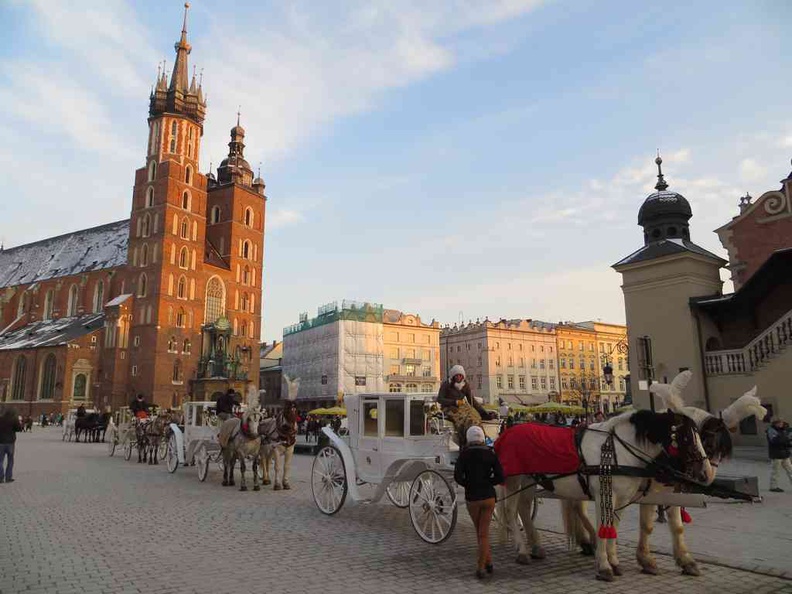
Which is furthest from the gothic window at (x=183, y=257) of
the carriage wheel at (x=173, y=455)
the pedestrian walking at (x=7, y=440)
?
the pedestrian walking at (x=7, y=440)

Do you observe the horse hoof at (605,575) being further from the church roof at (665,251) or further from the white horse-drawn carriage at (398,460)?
the church roof at (665,251)

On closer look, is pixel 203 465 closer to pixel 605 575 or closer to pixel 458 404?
pixel 458 404

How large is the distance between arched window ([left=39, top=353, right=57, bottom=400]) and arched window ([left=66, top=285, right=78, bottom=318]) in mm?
10827

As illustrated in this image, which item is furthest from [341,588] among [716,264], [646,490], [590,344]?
[590,344]

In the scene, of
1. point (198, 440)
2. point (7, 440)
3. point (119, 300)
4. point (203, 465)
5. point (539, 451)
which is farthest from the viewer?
point (119, 300)

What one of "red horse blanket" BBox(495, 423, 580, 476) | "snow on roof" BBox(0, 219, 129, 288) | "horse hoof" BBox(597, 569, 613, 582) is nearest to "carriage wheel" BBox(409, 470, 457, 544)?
"red horse blanket" BBox(495, 423, 580, 476)

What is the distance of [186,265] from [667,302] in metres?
48.0

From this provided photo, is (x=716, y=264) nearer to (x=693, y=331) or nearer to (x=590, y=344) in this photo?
(x=693, y=331)

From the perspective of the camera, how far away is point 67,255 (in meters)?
72.1

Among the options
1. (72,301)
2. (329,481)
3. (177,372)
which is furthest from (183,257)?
(329,481)

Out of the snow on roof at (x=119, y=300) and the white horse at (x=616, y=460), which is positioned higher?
the snow on roof at (x=119, y=300)

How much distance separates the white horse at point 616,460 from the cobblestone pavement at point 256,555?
1.24 ft

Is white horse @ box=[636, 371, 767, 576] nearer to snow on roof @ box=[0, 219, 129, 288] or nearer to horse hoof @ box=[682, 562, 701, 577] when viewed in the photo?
horse hoof @ box=[682, 562, 701, 577]

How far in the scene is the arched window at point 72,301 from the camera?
66500mm
